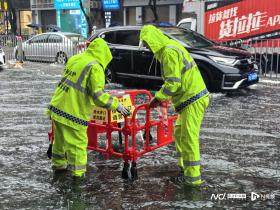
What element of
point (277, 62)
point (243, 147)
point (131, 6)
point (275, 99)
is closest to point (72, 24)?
point (131, 6)

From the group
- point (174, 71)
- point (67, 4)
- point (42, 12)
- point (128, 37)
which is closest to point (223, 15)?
point (128, 37)

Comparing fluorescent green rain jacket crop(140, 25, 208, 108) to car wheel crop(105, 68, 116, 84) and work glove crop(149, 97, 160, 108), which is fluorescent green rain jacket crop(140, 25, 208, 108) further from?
car wheel crop(105, 68, 116, 84)

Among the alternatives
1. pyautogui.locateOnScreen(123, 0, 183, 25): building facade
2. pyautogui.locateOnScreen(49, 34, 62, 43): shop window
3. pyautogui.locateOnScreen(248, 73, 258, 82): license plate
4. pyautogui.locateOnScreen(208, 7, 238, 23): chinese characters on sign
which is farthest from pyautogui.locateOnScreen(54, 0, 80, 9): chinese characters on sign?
pyautogui.locateOnScreen(248, 73, 258, 82): license plate

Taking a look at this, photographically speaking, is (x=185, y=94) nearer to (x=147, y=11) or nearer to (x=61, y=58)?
(x=61, y=58)

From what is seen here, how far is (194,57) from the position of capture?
10547mm

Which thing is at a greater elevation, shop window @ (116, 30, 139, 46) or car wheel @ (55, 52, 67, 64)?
shop window @ (116, 30, 139, 46)

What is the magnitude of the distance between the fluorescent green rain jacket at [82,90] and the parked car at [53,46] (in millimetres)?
12259

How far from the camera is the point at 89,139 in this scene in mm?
5715

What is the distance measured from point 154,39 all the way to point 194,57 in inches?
230

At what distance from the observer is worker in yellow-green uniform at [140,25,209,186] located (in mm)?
4715

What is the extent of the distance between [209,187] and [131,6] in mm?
37207

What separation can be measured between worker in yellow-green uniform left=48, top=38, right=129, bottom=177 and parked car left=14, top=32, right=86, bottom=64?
12.3m

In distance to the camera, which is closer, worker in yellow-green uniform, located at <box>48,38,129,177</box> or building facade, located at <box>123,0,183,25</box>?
worker in yellow-green uniform, located at <box>48,38,129,177</box>

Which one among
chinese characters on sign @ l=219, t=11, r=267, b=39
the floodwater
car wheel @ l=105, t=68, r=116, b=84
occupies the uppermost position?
chinese characters on sign @ l=219, t=11, r=267, b=39
